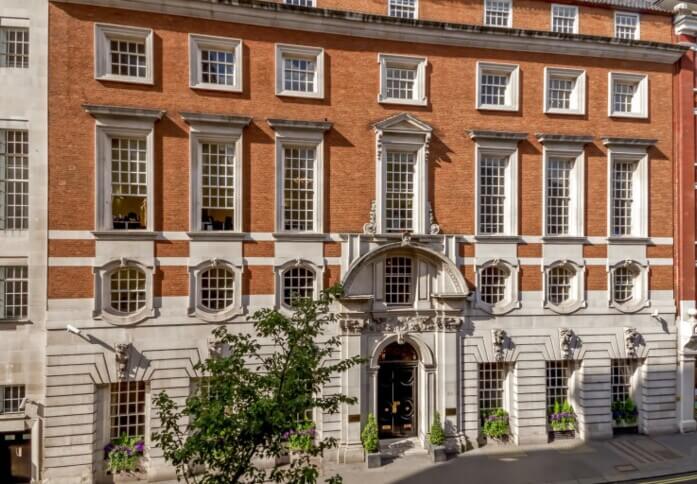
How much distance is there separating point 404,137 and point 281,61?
19.1 ft

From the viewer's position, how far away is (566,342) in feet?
66.3

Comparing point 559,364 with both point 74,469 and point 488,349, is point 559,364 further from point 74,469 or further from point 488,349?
point 74,469

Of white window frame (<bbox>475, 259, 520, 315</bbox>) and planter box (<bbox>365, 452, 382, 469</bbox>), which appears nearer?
planter box (<bbox>365, 452, 382, 469</bbox>)

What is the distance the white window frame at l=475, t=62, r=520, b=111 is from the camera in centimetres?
1998

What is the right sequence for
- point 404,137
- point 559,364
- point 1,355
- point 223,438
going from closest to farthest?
point 223,438
point 1,355
point 404,137
point 559,364

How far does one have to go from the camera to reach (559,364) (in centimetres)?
2077

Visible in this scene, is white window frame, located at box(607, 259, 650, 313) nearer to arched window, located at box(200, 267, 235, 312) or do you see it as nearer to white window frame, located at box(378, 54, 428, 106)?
white window frame, located at box(378, 54, 428, 106)

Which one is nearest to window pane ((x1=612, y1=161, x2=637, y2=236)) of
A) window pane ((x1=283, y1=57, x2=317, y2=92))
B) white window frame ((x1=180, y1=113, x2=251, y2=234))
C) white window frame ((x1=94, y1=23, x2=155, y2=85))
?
window pane ((x1=283, y1=57, x2=317, y2=92))

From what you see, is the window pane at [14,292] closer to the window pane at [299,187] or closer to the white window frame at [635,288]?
the window pane at [299,187]

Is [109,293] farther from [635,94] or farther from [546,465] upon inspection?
[635,94]

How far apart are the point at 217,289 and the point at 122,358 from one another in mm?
4044

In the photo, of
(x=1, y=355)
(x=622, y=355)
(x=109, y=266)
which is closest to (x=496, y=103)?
(x=622, y=355)

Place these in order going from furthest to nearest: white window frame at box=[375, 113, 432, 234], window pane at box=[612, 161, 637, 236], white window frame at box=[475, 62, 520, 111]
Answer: window pane at box=[612, 161, 637, 236]
white window frame at box=[475, 62, 520, 111]
white window frame at box=[375, 113, 432, 234]

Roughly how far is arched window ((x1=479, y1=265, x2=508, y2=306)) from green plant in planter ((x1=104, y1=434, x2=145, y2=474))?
14741 mm
